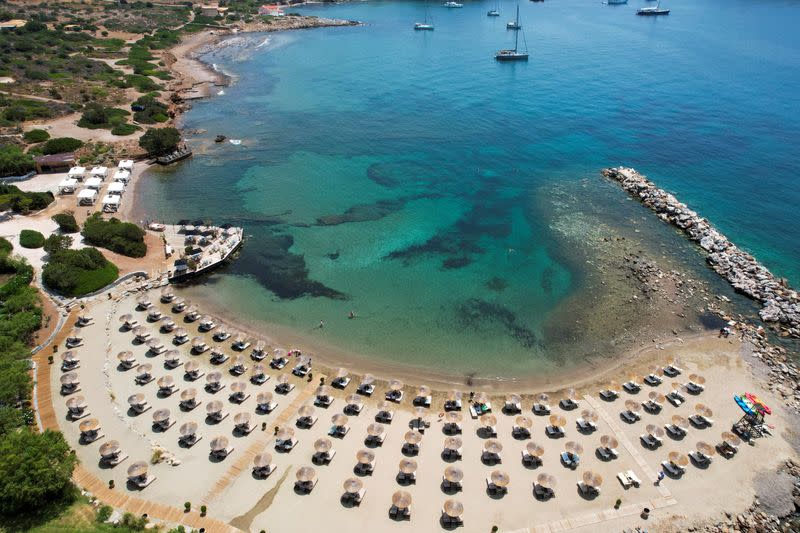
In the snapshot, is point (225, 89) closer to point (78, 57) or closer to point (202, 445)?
point (78, 57)

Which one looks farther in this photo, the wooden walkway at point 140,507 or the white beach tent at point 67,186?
the white beach tent at point 67,186

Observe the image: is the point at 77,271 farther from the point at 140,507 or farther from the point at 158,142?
the point at 158,142

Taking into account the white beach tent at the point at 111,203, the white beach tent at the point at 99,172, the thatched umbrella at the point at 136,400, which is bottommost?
the thatched umbrella at the point at 136,400

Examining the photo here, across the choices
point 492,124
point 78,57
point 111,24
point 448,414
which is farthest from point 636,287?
point 111,24

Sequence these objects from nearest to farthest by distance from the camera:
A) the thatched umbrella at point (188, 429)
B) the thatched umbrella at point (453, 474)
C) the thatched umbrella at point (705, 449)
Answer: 1. the thatched umbrella at point (453, 474)
2. the thatched umbrella at point (705, 449)
3. the thatched umbrella at point (188, 429)

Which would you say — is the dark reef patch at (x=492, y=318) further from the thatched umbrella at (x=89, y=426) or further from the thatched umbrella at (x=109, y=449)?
the thatched umbrella at (x=89, y=426)

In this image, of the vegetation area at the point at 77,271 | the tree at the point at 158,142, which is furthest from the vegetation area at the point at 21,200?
the tree at the point at 158,142
